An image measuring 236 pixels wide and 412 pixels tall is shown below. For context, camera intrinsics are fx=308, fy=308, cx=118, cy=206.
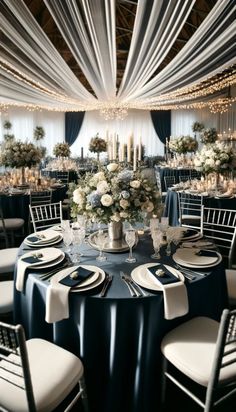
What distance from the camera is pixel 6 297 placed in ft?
7.97

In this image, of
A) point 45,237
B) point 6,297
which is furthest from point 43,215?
point 6,297

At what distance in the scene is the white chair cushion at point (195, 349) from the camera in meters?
1.66

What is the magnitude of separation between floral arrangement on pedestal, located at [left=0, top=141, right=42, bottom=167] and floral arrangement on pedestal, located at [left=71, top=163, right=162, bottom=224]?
342 centimetres

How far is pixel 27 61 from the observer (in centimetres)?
471

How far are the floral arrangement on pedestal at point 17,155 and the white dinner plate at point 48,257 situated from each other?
11.3ft

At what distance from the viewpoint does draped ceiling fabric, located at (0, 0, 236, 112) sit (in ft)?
9.60

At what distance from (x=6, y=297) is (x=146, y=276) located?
3.84 feet

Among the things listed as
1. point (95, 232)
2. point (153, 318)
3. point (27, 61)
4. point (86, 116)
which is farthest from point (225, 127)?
point (153, 318)

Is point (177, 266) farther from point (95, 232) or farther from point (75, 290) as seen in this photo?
point (95, 232)

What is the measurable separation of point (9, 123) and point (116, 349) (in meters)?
14.3

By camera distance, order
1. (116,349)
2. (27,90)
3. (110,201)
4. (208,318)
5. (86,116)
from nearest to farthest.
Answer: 1. (116,349)
2. (208,318)
3. (110,201)
4. (27,90)
5. (86,116)

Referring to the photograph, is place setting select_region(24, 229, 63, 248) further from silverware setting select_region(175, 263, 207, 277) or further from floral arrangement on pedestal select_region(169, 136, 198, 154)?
floral arrangement on pedestal select_region(169, 136, 198, 154)

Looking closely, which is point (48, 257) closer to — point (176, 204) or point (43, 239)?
point (43, 239)

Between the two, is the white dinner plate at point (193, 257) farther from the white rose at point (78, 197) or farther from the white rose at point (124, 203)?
the white rose at point (78, 197)
